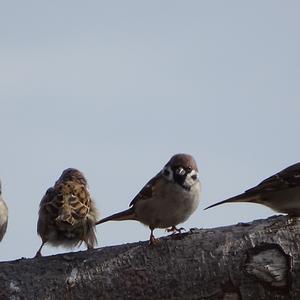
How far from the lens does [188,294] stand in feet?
16.0

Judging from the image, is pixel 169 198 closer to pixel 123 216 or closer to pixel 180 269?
pixel 123 216

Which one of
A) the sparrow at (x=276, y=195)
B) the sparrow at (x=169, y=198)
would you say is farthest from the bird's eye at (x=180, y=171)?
the sparrow at (x=276, y=195)

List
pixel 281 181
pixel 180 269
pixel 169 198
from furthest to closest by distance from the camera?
pixel 281 181 < pixel 169 198 < pixel 180 269

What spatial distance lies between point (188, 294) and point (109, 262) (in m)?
0.58

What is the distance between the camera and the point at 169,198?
7043 millimetres

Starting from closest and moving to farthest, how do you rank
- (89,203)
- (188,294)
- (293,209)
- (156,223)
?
1. (188,294)
2. (156,223)
3. (293,209)
4. (89,203)

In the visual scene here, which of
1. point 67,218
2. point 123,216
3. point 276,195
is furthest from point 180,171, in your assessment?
point 67,218

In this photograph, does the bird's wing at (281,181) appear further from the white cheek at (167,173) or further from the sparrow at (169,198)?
the white cheek at (167,173)

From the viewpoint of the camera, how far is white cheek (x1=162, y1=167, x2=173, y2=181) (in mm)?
7250

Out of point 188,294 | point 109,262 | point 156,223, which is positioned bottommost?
point 188,294

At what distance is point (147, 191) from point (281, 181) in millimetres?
1398

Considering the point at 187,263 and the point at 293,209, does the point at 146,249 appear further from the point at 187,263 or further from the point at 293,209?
the point at 293,209

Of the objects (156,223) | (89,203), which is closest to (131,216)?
(156,223)

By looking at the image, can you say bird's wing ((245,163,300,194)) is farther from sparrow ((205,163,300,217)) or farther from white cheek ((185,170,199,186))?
Answer: white cheek ((185,170,199,186))
